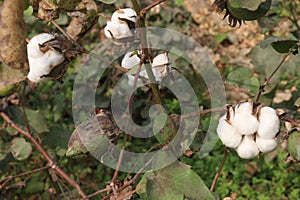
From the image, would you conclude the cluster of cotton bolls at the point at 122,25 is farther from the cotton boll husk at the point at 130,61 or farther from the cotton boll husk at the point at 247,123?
the cotton boll husk at the point at 247,123

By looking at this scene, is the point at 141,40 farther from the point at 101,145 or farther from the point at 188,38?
the point at 188,38

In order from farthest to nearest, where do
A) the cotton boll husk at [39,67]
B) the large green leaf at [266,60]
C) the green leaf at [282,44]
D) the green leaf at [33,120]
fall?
the green leaf at [33,120], the large green leaf at [266,60], the green leaf at [282,44], the cotton boll husk at [39,67]

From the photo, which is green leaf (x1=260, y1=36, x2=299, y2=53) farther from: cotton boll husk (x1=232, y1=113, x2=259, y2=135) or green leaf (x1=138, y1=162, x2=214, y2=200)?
green leaf (x1=138, y1=162, x2=214, y2=200)

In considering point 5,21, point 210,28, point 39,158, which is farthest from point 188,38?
point 5,21

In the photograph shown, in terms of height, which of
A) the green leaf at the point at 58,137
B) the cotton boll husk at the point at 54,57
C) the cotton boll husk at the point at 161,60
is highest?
the cotton boll husk at the point at 54,57

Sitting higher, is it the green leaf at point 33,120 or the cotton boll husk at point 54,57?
the cotton boll husk at point 54,57

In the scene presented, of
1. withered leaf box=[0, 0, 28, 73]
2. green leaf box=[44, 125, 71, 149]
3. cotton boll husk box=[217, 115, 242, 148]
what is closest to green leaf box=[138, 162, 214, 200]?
cotton boll husk box=[217, 115, 242, 148]

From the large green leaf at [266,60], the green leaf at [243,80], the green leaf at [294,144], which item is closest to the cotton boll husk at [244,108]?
the green leaf at [294,144]

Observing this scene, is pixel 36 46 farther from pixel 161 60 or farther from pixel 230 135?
pixel 230 135

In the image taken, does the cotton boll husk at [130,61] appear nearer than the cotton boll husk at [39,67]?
No
